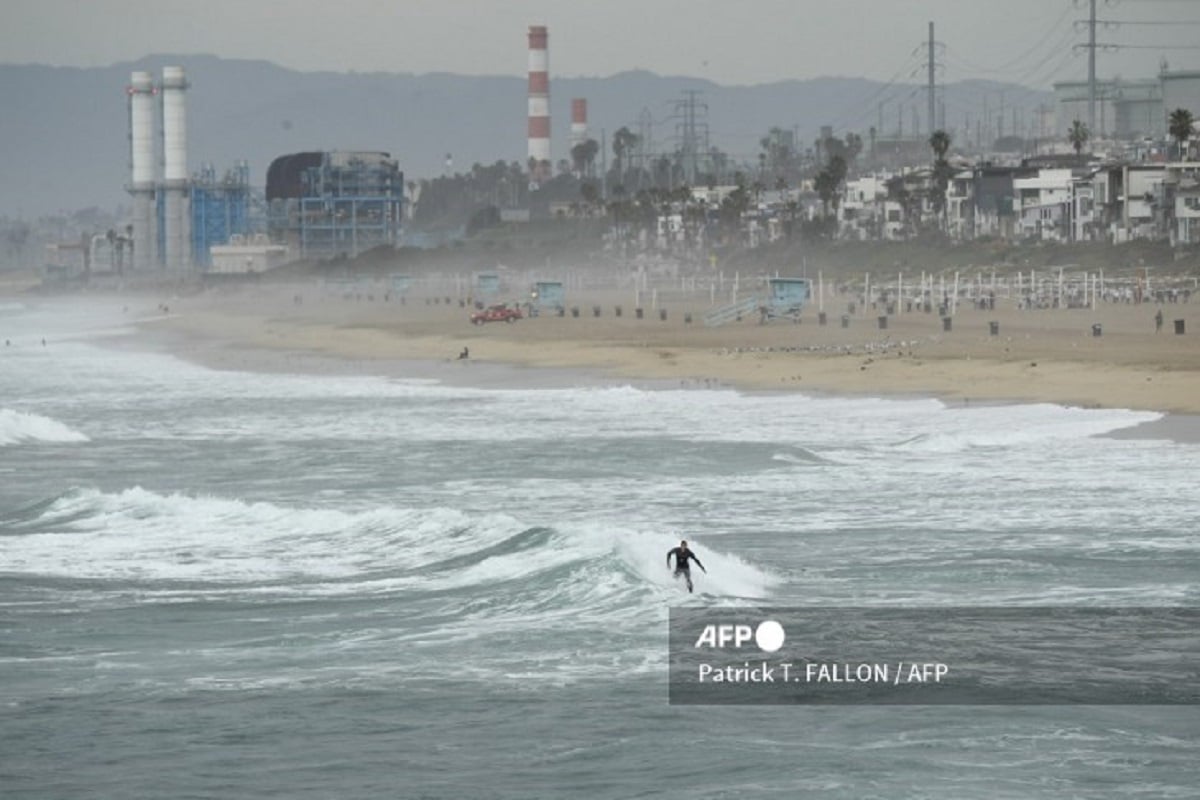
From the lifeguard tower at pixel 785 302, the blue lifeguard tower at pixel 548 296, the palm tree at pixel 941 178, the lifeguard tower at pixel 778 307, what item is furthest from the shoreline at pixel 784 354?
the palm tree at pixel 941 178

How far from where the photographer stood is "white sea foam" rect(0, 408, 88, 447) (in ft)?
154

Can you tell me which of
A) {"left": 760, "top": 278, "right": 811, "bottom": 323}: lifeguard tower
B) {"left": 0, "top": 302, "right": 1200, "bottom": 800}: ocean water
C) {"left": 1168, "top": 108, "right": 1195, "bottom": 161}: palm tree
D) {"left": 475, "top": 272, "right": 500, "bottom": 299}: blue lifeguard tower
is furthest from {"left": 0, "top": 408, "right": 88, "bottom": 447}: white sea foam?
{"left": 475, "top": 272, "right": 500, "bottom": 299}: blue lifeguard tower

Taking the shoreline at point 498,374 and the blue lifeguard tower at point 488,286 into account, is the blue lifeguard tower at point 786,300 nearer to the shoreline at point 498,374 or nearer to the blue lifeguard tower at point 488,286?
the shoreline at point 498,374

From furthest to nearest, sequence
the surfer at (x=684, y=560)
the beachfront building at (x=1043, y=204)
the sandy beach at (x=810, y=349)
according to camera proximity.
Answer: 1. the beachfront building at (x=1043, y=204)
2. the sandy beach at (x=810, y=349)
3. the surfer at (x=684, y=560)

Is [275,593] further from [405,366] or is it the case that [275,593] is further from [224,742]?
[405,366]

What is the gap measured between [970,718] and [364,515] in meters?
14.5

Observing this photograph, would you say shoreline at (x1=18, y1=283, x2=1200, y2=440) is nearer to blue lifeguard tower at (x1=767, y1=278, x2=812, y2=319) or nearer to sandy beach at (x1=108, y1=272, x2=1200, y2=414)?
sandy beach at (x1=108, y1=272, x2=1200, y2=414)

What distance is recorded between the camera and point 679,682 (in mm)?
19188

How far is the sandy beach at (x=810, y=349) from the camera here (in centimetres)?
4966

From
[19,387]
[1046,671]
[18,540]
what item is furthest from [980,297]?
[1046,671]

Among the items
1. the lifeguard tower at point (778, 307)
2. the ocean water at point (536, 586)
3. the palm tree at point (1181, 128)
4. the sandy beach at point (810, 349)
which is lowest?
the ocean water at point (536, 586)

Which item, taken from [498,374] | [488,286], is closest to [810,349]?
[498,374]

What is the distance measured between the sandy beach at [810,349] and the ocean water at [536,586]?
15.7ft

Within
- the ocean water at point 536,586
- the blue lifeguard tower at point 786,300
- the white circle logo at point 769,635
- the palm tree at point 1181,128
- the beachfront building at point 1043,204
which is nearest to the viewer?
the ocean water at point 536,586
